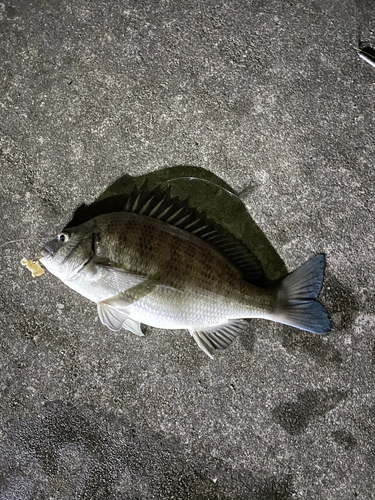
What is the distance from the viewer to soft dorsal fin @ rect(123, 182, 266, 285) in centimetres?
279

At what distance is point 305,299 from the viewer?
2688mm

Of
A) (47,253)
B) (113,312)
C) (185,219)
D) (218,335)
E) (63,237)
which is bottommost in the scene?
(218,335)

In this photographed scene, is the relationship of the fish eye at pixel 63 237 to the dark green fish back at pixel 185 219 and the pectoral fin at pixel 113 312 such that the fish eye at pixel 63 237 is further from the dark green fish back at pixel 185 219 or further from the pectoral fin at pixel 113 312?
the pectoral fin at pixel 113 312

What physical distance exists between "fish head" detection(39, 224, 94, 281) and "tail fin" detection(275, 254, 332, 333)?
1.50m

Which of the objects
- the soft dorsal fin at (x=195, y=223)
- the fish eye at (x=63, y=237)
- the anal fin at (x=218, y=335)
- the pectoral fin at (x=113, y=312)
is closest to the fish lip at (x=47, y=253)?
the fish eye at (x=63, y=237)

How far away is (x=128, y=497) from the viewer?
2.87 metres

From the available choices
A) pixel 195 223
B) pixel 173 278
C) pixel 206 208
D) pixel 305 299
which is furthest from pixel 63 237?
pixel 305 299

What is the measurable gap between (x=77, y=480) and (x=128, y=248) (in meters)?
2.01

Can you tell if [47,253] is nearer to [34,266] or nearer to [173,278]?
[34,266]

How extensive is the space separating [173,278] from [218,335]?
0.63 meters

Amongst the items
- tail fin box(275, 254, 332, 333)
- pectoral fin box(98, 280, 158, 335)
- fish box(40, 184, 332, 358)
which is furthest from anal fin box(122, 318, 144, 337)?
tail fin box(275, 254, 332, 333)

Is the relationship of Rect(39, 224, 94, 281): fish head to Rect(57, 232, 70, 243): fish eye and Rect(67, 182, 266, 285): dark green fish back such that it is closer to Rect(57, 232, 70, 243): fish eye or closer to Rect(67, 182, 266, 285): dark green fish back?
Rect(57, 232, 70, 243): fish eye

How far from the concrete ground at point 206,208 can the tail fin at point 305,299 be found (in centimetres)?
20

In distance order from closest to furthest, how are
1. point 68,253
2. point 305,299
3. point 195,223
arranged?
point 68,253, point 305,299, point 195,223
